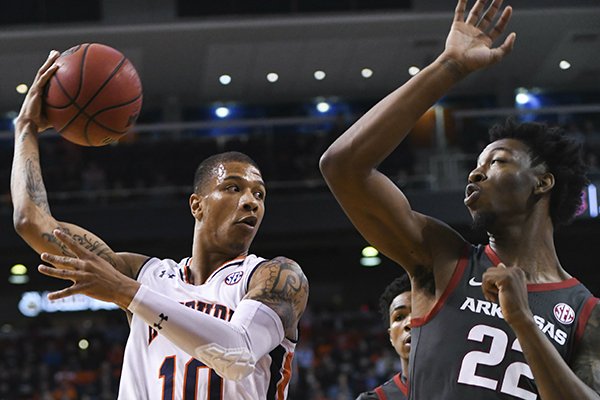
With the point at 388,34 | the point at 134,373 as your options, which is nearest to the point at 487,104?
the point at 388,34

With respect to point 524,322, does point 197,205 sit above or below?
above

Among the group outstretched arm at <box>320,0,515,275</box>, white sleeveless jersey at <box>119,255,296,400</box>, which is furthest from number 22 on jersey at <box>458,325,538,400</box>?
white sleeveless jersey at <box>119,255,296,400</box>

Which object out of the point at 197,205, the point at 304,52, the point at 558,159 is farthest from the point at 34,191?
the point at 304,52

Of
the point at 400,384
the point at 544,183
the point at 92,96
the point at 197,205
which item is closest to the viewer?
→ the point at 544,183

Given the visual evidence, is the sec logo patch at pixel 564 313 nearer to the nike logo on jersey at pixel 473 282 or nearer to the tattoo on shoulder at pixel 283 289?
the nike logo on jersey at pixel 473 282

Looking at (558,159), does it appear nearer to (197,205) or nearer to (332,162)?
(332,162)

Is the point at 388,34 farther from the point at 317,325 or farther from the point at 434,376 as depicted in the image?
the point at 434,376

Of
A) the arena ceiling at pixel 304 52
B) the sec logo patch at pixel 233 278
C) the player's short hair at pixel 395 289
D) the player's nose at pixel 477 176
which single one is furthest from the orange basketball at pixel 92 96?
the arena ceiling at pixel 304 52

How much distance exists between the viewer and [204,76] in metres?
19.1

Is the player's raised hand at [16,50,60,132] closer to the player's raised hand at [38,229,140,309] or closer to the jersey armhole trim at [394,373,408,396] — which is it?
the player's raised hand at [38,229,140,309]

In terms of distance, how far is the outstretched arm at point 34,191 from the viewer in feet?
12.5

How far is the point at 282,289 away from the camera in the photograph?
11.9 ft

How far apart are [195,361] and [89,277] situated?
807 mm

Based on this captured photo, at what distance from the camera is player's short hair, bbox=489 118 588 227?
337 cm
